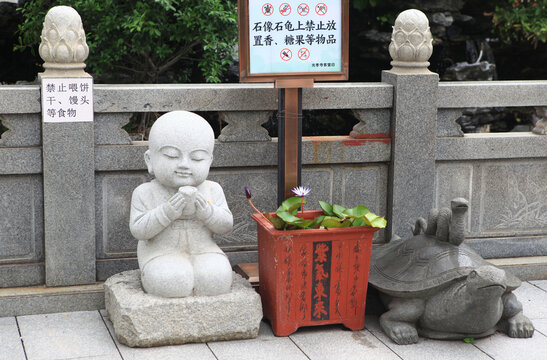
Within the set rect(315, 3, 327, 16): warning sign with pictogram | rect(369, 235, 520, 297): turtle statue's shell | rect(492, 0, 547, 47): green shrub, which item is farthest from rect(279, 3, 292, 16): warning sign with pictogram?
rect(492, 0, 547, 47): green shrub

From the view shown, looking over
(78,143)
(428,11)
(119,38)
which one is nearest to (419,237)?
(78,143)

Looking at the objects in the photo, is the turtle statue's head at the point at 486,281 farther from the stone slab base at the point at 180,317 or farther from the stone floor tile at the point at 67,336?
the stone floor tile at the point at 67,336

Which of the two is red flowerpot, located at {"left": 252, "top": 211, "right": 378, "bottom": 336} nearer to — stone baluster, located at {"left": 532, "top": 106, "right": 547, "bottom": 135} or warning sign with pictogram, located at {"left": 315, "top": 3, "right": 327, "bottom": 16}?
warning sign with pictogram, located at {"left": 315, "top": 3, "right": 327, "bottom": 16}

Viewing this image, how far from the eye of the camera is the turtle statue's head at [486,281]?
4.77m

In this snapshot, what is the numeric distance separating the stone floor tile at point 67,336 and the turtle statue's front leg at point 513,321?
276 cm

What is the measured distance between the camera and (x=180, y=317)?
16.4 ft

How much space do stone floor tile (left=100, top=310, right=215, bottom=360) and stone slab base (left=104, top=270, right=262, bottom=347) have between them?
4 centimetres

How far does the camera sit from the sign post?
17.4ft

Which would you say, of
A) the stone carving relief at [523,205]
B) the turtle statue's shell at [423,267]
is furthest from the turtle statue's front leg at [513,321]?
the stone carving relief at [523,205]

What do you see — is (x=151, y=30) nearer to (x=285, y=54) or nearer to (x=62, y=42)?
(x=62, y=42)

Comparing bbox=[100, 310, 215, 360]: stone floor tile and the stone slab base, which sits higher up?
the stone slab base

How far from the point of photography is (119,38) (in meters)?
7.91

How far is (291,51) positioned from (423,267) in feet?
5.98

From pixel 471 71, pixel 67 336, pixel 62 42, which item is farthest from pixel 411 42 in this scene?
pixel 471 71
